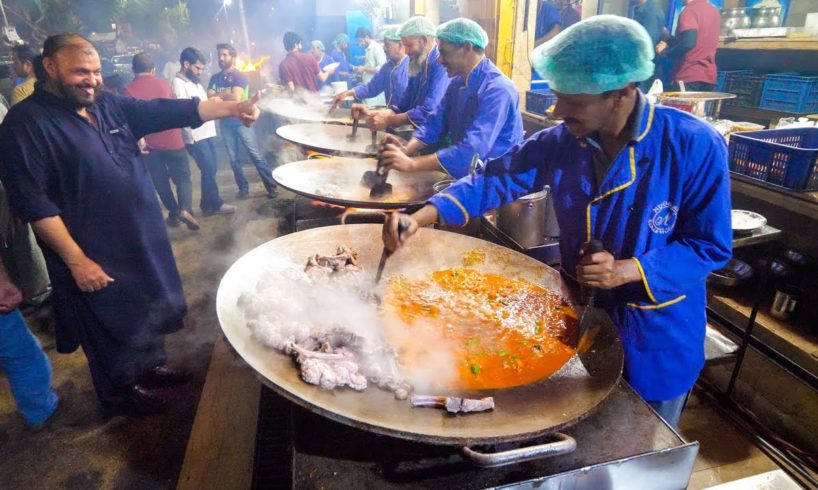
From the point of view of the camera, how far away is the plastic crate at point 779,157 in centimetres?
396

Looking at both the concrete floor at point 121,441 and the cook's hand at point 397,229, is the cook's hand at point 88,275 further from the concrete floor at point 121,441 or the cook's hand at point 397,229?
the cook's hand at point 397,229

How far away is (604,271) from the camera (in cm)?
189

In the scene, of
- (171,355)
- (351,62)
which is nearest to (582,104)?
(171,355)

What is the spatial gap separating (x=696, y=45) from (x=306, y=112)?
23.2ft

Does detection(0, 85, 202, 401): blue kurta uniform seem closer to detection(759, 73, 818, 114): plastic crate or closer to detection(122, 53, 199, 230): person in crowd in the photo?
detection(122, 53, 199, 230): person in crowd

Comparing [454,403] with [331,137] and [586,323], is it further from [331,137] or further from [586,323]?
[331,137]

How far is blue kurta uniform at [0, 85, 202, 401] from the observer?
3.26 meters

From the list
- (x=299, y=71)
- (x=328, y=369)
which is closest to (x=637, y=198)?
(x=328, y=369)

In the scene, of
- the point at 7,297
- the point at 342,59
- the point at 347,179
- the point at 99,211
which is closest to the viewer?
the point at 7,297

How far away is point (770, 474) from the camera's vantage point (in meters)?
1.98

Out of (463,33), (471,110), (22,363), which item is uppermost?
(463,33)

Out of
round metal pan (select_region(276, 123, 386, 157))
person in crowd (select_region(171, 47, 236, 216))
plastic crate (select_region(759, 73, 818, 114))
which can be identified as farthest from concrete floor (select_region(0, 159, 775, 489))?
plastic crate (select_region(759, 73, 818, 114))

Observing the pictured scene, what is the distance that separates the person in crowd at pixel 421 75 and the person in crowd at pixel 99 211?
200 centimetres

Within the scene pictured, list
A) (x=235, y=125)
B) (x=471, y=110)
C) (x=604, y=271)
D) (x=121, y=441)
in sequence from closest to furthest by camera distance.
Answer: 1. (x=604, y=271)
2. (x=121, y=441)
3. (x=471, y=110)
4. (x=235, y=125)
